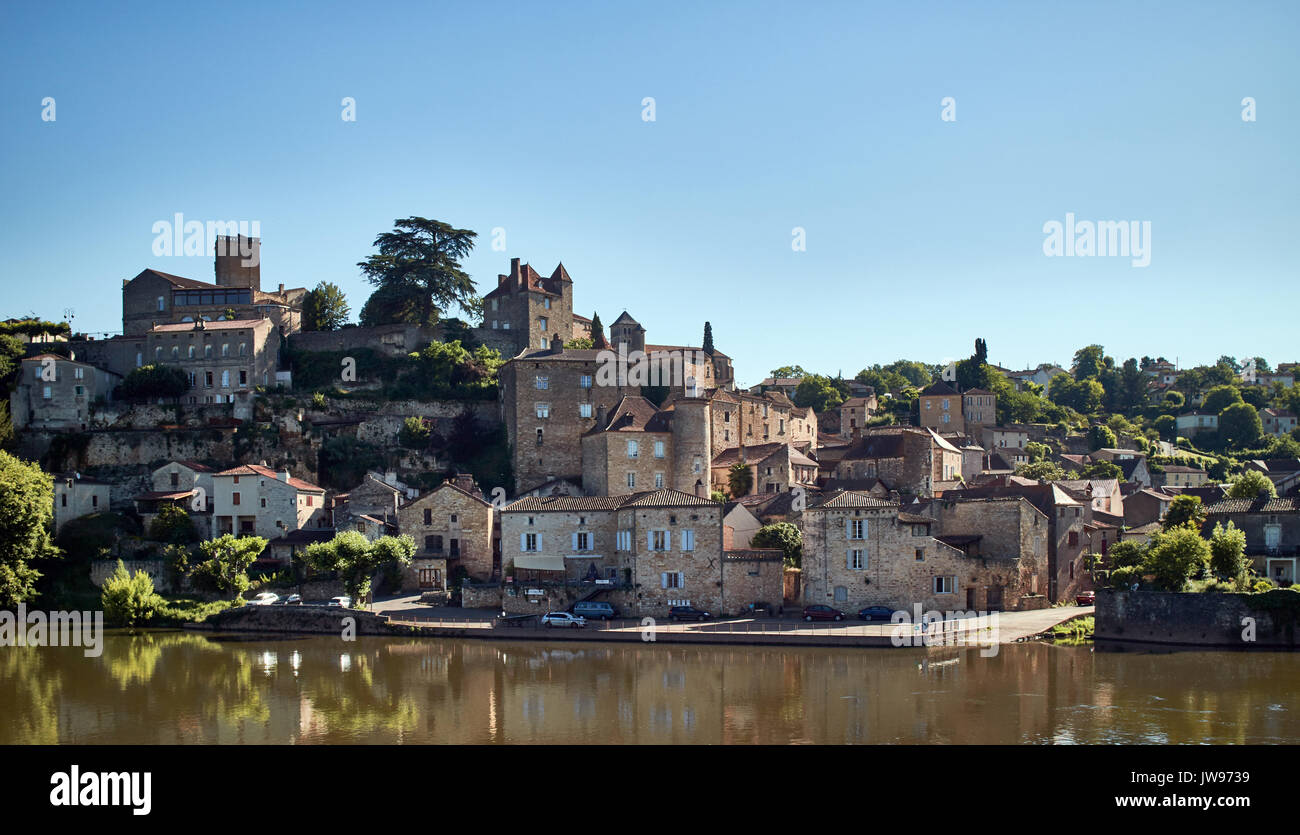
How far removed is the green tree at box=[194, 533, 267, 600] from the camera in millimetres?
46625

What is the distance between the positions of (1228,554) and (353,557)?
106 feet

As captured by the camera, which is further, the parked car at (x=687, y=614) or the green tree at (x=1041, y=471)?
the green tree at (x=1041, y=471)

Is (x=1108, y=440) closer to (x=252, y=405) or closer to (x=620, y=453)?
(x=620, y=453)

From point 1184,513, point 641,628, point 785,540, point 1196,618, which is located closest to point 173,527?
point 641,628

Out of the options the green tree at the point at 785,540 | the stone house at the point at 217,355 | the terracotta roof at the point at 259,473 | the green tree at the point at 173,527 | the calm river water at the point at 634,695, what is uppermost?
the stone house at the point at 217,355

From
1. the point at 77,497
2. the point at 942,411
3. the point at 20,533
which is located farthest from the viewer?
the point at 942,411

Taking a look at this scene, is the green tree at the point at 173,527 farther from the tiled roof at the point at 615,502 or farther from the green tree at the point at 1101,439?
the green tree at the point at 1101,439

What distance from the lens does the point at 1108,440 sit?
295 ft

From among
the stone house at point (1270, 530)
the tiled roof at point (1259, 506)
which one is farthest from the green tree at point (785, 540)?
the tiled roof at point (1259, 506)

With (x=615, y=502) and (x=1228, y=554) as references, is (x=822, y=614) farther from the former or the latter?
(x=1228, y=554)

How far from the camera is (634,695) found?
104ft

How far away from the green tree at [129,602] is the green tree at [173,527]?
180 inches

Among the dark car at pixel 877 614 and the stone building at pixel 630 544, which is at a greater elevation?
the stone building at pixel 630 544

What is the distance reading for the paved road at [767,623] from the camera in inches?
1523
